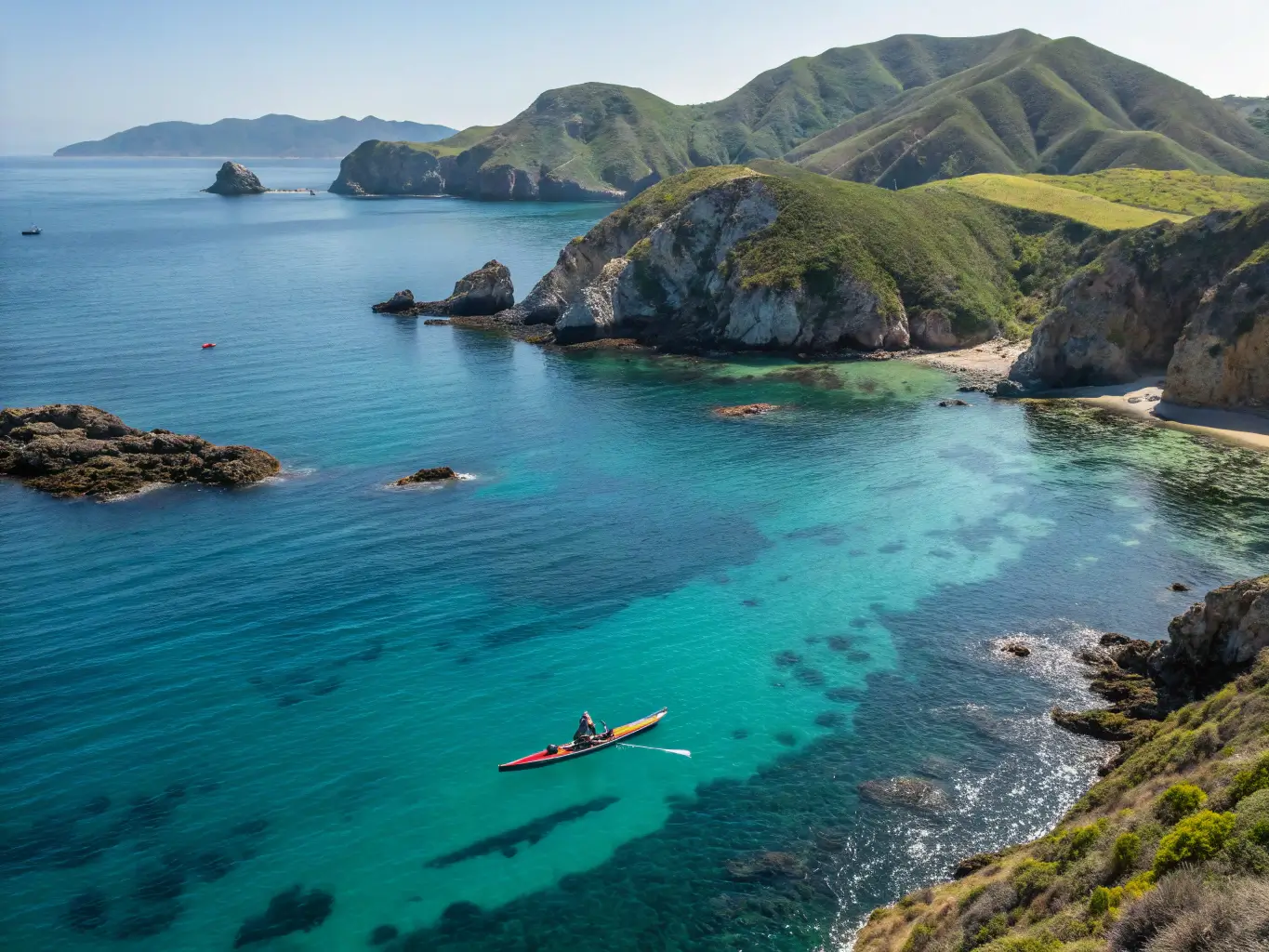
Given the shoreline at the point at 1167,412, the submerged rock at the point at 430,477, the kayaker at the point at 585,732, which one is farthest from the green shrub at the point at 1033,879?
the shoreline at the point at 1167,412

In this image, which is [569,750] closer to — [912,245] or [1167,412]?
[1167,412]

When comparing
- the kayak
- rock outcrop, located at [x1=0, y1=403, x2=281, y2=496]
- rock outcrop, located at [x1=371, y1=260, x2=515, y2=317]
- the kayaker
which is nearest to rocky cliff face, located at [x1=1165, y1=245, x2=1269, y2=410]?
the kayak

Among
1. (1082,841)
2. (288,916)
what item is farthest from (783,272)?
(288,916)

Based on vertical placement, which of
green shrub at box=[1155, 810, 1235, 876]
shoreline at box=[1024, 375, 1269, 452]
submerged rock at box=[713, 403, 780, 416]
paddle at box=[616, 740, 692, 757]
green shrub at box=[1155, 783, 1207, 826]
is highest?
shoreline at box=[1024, 375, 1269, 452]

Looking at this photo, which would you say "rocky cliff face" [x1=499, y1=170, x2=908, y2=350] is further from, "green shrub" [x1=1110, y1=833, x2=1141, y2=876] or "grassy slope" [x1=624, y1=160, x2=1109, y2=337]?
"green shrub" [x1=1110, y1=833, x2=1141, y2=876]

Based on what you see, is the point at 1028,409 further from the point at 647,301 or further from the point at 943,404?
the point at 647,301

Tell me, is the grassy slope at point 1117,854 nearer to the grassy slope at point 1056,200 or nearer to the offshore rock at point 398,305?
the grassy slope at point 1056,200

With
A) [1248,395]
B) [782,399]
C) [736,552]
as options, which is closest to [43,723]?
[736,552]
